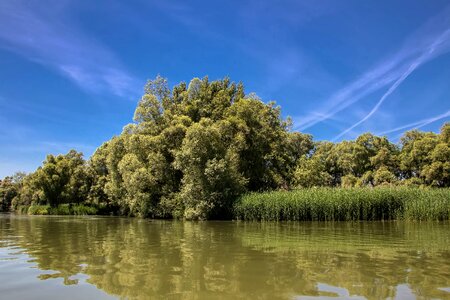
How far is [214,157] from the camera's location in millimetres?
41562

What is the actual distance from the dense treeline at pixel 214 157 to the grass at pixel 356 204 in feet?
23.7

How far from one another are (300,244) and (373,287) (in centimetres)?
804

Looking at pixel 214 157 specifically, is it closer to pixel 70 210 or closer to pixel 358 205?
pixel 358 205

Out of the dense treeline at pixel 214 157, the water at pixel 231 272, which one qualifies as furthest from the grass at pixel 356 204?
the water at pixel 231 272

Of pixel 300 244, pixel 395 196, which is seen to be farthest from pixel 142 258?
pixel 395 196

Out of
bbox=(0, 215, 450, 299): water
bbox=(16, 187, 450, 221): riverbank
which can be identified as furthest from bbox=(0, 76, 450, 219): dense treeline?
bbox=(0, 215, 450, 299): water

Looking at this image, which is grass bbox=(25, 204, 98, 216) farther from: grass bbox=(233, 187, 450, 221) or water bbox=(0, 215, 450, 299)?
water bbox=(0, 215, 450, 299)

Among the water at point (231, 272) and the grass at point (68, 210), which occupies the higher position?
the water at point (231, 272)

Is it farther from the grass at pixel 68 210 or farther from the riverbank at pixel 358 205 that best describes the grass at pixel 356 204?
the grass at pixel 68 210

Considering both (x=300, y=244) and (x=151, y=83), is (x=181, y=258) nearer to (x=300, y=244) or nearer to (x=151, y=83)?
(x=300, y=244)

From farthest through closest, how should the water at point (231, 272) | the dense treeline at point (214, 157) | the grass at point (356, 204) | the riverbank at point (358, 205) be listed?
the dense treeline at point (214, 157)
the grass at point (356, 204)
the riverbank at point (358, 205)
the water at point (231, 272)

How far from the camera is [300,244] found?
16000mm

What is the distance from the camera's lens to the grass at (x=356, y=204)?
31839 millimetres

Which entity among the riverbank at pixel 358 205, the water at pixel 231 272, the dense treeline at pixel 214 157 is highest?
the dense treeline at pixel 214 157
